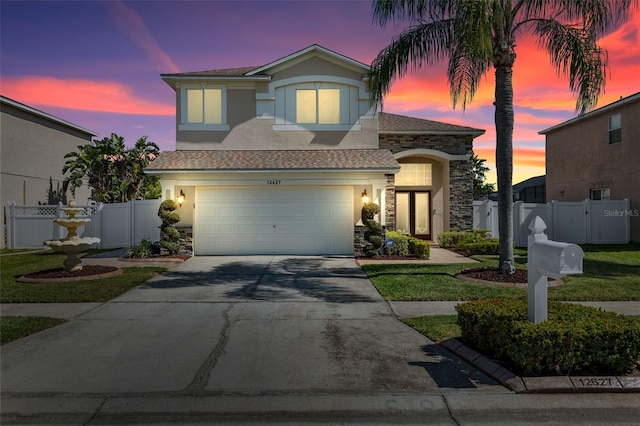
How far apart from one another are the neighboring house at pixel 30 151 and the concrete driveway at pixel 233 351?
15434 millimetres

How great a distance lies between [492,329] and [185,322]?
489 centimetres

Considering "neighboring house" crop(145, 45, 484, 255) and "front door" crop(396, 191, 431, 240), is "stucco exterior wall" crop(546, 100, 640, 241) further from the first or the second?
"front door" crop(396, 191, 431, 240)

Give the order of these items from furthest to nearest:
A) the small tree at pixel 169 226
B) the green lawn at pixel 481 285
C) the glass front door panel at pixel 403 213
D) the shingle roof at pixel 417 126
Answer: the glass front door panel at pixel 403 213
the shingle roof at pixel 417 126
the small tree at pixel 169 226
the green lawn at pixel 481 285

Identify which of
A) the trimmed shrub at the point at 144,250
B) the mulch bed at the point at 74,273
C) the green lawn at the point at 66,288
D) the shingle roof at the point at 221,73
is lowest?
the green lawn at the point at 66,288

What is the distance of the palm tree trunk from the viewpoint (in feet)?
34.9

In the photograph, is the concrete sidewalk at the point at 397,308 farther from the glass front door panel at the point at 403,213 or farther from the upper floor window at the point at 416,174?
the upper floor window at the point at 416,174

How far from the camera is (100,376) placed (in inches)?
191

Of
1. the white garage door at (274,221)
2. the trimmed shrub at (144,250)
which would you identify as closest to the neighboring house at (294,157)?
the white garage door at (274,221)

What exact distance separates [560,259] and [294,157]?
41.6 ft

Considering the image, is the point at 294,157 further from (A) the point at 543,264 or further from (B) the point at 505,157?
(A) the point at 543,264

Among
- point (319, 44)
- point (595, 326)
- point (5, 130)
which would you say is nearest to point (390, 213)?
point (319, 44)

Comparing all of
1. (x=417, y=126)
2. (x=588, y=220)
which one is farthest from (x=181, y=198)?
(x=588, y=220)

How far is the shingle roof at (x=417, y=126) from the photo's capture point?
1848 centimetres

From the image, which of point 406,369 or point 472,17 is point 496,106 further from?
point 406,369
